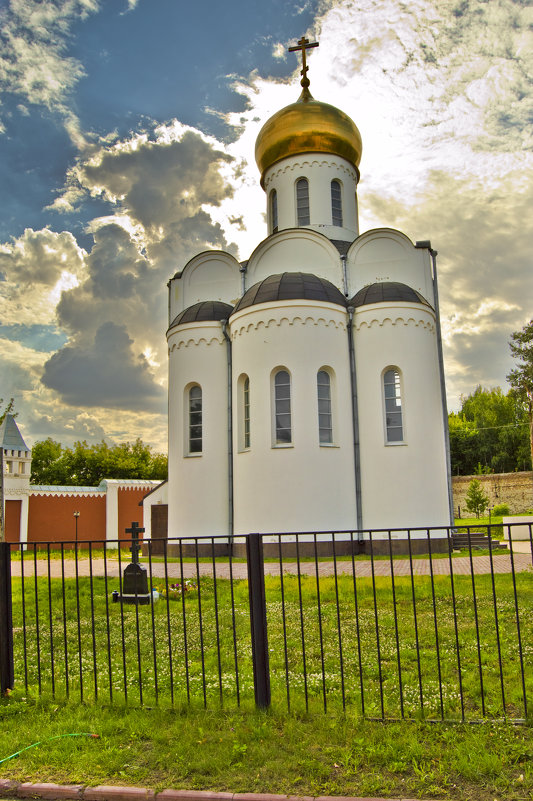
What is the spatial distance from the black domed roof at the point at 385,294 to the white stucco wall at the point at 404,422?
167 mm

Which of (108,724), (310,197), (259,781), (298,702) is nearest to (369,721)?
(298,702)

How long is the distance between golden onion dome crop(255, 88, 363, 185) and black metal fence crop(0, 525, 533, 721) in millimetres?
14007

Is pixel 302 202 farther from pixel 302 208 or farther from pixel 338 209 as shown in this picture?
pixel 338 209

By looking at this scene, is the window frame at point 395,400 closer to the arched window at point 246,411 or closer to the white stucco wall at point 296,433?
the white stucco wall at point 296,433

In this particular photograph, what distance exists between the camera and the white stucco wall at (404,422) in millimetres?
14672

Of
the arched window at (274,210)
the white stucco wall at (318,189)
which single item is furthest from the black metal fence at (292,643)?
the arched window at (274,210)

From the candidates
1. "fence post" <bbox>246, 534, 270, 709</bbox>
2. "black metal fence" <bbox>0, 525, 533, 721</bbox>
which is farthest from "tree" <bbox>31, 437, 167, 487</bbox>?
"fence post" <bbox>246, 534, 270, 709</bbox>

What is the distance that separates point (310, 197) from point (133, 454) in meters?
29.4

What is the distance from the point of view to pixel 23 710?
14.4ft

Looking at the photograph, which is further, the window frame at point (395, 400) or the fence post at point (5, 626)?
the window frame at point (395, 400)

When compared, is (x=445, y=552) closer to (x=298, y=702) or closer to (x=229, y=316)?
(x=229, y=316)

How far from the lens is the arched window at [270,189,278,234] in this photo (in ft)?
66.0

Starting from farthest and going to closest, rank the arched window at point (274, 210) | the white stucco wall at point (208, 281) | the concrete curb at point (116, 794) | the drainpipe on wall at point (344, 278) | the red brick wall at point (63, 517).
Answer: the red brick wall at point (63, 517)
the arched window at point (274, 210)
the white stucco wall at point (208, 281)
the drainpipe on wall at point (344, 278)
the concrete curb at point (116, 794)

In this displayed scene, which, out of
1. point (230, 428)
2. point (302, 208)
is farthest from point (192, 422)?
point (302, 208)
